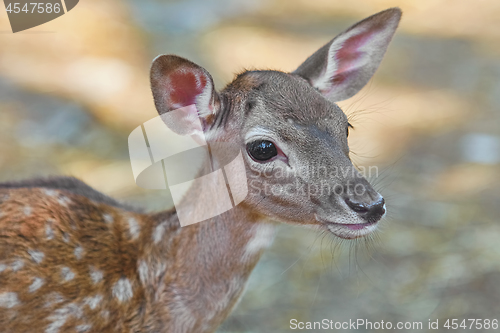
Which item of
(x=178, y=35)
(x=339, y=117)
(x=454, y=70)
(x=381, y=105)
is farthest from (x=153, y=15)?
(x=339, y=117)

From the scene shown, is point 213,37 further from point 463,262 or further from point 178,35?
point 463,262

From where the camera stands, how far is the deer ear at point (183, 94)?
236 centimetres

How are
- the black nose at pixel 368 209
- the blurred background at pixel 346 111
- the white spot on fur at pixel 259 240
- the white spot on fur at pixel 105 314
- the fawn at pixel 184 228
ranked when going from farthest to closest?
the blurred background at pixel 346 111
the white spot on fur at pixel 259 240
the white spot on fur at pixel 105 314
the fawn at pixel 184 228
the black nose at pixel 368 209

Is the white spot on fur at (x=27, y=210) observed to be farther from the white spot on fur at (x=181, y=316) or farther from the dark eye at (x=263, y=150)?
the dark eye at (x=263, y=150)

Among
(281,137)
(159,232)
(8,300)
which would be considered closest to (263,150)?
(281,137)

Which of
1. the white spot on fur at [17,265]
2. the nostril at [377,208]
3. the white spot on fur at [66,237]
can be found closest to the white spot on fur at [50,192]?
the white spot on fur at [66,237]

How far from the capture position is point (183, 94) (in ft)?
8.14

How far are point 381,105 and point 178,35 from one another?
9.21 feet

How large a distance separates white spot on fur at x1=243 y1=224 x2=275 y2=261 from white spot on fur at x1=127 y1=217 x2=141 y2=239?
529mm

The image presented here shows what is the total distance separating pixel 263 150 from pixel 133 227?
768 mm

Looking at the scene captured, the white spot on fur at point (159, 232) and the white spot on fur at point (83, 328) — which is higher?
the white spot on fur at point (159, 232)

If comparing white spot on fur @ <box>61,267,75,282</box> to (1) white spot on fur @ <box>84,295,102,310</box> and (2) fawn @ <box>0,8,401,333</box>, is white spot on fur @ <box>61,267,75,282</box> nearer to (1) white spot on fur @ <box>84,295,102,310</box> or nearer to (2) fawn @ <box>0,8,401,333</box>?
(2) fawn @ <box>0,8,401,333</box>

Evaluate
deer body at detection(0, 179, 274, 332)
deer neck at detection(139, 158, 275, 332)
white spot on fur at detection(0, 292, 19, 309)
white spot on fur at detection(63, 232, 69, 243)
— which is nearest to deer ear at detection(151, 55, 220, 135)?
deer neck at detection(139, 158, 275, 332)

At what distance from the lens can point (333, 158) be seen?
2340 millimetres
